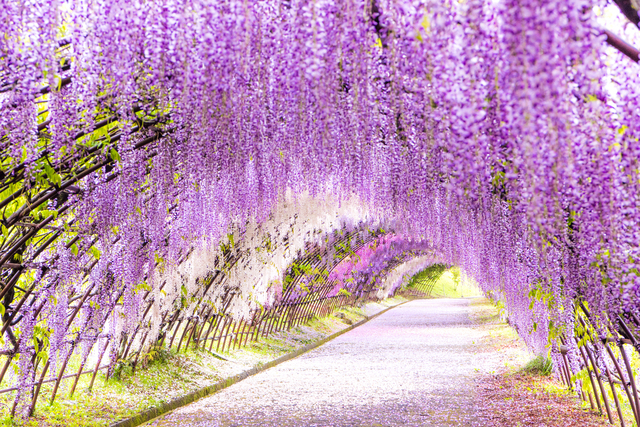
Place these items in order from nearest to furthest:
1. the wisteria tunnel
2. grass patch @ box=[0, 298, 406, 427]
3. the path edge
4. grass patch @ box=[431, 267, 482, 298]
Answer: the wisteria tunnel → grass patch @ box=[0, 298, 406, 427] → the path edge → grass patch @ box=[431, 267, 482, 298]

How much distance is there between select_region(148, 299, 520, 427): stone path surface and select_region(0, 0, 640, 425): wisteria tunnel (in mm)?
1859

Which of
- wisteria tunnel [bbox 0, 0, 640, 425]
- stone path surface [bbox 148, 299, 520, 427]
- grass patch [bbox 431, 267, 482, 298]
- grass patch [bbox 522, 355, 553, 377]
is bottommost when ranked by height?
stone path surface [bbox 148, 299, 520, 427]

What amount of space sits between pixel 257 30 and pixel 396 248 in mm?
21662

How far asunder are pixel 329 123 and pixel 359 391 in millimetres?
6654

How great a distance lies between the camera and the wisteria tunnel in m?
2.20

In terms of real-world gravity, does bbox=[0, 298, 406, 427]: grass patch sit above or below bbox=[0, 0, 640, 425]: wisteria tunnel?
below

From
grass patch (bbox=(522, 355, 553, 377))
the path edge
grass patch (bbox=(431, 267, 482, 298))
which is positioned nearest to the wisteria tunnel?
the path edge

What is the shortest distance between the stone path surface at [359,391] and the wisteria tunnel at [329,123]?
6.10 feet

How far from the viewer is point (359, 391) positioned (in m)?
8.83

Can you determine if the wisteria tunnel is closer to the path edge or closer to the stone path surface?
the path edge

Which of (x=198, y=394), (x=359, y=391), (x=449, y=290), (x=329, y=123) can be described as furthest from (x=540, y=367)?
(x=449, y=290)

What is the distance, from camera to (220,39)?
110 inches

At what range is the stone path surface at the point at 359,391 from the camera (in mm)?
6836

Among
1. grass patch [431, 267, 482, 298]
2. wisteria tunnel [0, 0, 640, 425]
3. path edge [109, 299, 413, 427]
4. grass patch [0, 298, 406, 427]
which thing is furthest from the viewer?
grass patch [431, 267, 482, 298]
